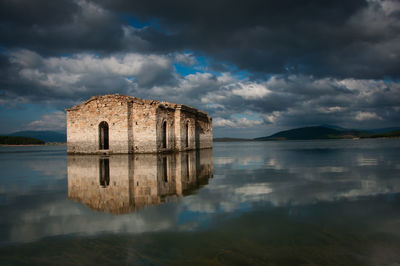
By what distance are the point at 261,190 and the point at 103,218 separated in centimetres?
461

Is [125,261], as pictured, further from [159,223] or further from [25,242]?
[25,242]

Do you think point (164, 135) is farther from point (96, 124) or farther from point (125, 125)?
point (96, 124)

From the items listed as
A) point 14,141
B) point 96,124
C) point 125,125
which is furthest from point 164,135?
point 14,141

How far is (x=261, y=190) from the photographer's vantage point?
770 centimetres

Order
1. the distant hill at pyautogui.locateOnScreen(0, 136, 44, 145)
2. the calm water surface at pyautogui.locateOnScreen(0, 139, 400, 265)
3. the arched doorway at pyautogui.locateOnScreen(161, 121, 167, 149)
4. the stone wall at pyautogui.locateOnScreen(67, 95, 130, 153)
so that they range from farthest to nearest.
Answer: the distant hill at pyautogui.locateOnScreen(0, 136, 44, 145), the arched doorway at pyautogui.locateOnScreen(161, 121, 167, 149), the stone wall at pyautogui.locateOnScreen(67, 95, 130, 153), the calm water surface at pyautogui.locateOnScreen(0, 139, 400, 265)

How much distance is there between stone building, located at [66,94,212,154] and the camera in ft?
84.0

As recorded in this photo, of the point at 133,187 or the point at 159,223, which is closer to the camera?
the point at 159,223

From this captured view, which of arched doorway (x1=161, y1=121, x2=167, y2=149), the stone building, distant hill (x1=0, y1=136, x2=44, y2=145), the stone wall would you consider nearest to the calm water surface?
the stone building

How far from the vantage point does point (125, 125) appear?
25469 millimetres

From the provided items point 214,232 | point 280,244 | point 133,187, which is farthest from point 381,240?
point 133,187

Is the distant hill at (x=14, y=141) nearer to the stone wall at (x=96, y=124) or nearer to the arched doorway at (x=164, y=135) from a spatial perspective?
the stone wall at (x=96, y=124)

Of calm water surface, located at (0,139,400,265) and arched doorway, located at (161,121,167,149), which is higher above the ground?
arched doorway, located at (161,121,167,149)

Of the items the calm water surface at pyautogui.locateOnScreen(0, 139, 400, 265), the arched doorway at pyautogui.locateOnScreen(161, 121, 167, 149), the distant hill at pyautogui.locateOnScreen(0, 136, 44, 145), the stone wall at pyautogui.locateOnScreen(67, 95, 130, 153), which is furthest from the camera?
the distant hill at pyautogui.locateOnScreen(0, 136, 44, 145)

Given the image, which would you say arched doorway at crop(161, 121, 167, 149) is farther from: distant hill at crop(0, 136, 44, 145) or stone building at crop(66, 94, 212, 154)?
distant hill at crop(0, 136, 44, 145)
